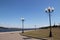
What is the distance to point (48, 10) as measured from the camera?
28.3 metres

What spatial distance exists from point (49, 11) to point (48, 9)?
0.46 m

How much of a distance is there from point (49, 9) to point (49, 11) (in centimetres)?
41

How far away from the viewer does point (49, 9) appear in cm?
2817

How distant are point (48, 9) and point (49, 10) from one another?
291 millimetres

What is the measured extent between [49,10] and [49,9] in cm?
21

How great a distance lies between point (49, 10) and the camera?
28203 millimetres

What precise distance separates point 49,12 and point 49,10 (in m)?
0.41

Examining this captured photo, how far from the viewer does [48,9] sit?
92.6ft

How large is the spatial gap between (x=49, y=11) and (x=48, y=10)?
291 mm

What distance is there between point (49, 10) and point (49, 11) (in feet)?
0.68

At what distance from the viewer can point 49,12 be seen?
2828cm

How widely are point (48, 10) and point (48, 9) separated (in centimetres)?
21

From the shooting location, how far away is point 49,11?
92.7ft
